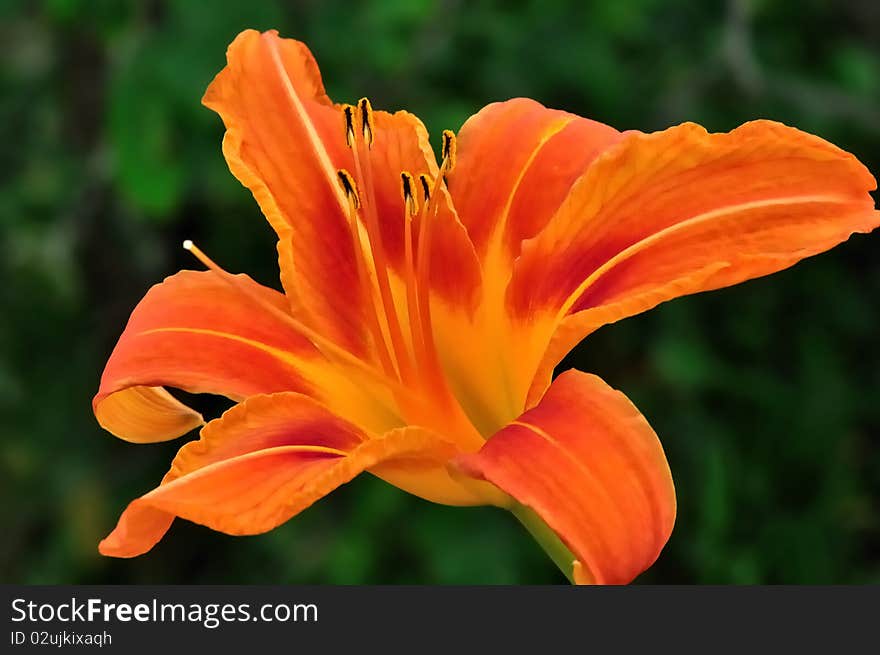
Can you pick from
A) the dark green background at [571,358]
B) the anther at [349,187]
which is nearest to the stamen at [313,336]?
the anther at [349,187]

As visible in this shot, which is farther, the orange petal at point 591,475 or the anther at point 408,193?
the anther at point 408,193

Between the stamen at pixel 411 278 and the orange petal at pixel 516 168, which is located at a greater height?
the orange petal at pixel 516 168

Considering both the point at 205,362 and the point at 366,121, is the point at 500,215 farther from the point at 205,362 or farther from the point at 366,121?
the point at 205,362

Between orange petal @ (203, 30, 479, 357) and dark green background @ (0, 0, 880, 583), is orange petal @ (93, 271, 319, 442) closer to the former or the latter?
orange petal @ (203, 30, 479, 357)

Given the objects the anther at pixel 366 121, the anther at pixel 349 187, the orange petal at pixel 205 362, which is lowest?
the orange petal at pixel 205 362

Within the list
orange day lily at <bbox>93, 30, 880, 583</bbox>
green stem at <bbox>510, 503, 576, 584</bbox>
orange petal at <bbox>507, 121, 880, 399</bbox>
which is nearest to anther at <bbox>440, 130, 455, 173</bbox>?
orange day lily at <bbox>93, 30, 880, 583</bbox>

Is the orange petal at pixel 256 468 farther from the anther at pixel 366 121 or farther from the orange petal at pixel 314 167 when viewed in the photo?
the anther at pixel 366 121

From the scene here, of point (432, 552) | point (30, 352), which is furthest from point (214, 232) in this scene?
point (432, 552)

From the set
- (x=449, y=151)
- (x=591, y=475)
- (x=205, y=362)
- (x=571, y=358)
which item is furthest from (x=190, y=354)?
(x=571, y=358)
